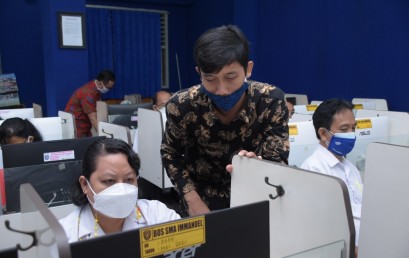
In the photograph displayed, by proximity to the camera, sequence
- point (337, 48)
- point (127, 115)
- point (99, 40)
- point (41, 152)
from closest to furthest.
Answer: point (41, 152)
point (127, 115)
point (337, 48)
point (99, 40)

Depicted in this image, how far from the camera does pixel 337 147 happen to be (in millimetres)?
1734

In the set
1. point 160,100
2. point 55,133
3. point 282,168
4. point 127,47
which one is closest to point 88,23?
point 127,47

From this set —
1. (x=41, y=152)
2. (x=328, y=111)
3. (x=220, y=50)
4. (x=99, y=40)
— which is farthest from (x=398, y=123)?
(x=99, y=40)

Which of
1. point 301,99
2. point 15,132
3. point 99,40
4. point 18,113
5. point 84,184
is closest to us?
point 84,184

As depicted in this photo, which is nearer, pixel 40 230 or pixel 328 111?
pixel 40 230

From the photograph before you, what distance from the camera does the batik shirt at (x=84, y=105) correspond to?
4371mm

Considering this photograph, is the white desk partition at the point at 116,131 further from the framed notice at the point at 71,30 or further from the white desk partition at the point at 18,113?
the framed notice at the point at 71,30

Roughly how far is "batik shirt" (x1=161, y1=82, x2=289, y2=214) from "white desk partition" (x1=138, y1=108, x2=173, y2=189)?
1859mm

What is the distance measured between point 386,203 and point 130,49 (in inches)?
240

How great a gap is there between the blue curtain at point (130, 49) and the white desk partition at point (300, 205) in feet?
19.4

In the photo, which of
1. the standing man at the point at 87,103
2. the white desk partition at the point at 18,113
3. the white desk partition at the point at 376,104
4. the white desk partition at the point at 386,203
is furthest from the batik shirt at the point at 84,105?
the white desk partition at the point at 386,203

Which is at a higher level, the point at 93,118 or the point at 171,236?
the point at 171,236

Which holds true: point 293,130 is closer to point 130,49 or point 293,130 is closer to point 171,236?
point 171,236

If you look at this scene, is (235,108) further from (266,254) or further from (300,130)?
(300,130)
